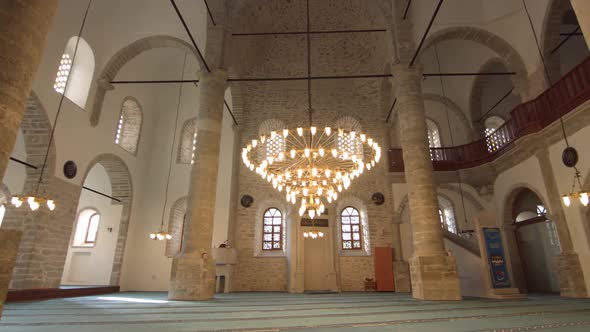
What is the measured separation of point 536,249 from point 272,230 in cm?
864

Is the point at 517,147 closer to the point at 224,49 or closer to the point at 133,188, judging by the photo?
the point at 224,49

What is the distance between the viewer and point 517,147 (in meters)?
8.98

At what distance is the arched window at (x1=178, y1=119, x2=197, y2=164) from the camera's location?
500 inches

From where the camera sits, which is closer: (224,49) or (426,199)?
(426,199)

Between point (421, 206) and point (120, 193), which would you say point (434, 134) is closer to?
point (421, 206)

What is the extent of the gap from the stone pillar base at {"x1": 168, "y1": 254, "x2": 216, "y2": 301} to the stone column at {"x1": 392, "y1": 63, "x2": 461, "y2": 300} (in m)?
4.62

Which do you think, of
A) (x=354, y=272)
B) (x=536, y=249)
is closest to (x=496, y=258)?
(x=536, y=249)

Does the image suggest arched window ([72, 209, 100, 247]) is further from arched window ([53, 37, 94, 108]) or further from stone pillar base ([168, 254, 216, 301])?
stone pillar base ([168, 254, 216, 301])

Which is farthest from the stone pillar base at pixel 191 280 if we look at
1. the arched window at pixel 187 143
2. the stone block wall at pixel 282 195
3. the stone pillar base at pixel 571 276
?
the stone pillar base at pixel 571 276

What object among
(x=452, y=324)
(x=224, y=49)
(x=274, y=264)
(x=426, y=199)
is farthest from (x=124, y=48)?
(x=452, y=324)

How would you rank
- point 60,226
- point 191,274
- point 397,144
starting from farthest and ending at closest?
point 397,144
point 60,226
point 191,274

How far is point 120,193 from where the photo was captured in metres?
11.6

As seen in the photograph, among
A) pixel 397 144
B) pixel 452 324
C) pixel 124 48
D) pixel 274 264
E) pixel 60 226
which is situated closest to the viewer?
pixel 452 324

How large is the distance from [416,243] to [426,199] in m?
1.02
